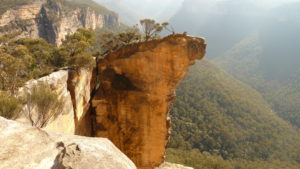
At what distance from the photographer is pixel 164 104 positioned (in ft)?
40.7

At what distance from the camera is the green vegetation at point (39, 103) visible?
5.76 metres

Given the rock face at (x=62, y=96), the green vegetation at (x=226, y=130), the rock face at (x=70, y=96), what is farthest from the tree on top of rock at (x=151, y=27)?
the green vegetation at (x=226, y=130)

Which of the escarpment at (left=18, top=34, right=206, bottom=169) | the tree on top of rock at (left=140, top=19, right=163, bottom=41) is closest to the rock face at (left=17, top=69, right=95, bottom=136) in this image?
the escarpment at (left=18, top=34, right=206, bottom=169)

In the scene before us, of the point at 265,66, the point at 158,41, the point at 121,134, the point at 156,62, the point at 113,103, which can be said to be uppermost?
the point at 265,66

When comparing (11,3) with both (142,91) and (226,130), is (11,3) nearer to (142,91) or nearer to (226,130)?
(142,91)

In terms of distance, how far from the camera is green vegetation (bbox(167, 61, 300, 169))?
38688 mm

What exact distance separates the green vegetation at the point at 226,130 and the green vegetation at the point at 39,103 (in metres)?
29.3

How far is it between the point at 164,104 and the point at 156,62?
2831mm

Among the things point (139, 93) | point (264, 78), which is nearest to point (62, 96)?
point (139, 93)

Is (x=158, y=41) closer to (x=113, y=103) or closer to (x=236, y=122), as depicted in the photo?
(x=113, y=103)

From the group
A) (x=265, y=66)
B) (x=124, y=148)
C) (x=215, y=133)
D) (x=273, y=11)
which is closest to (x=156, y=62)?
(x=124, y=148)

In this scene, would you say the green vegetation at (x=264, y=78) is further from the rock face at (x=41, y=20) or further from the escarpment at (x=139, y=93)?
the rock face at (x=41, y=20)

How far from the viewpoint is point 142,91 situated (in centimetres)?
1216

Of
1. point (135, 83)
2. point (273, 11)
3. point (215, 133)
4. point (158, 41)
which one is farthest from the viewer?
point (273, 11)
